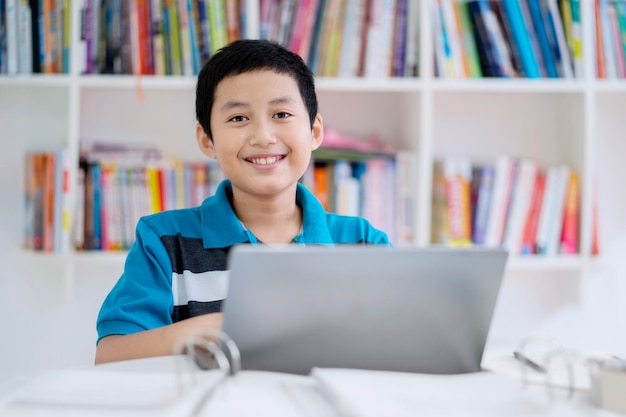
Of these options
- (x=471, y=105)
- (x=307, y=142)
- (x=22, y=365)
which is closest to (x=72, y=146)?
(x=22, y=365)

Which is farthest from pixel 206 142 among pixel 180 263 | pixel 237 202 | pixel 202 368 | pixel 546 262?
pixel 546 262

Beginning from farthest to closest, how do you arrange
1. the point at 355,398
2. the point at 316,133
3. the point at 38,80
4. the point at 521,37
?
the point at 521,37
the point at 38,80
the point at 316,133
the point at 355,398

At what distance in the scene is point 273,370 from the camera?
0.82 m

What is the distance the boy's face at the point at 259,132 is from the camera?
134 centimetres

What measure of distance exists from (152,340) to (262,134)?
1.58ft

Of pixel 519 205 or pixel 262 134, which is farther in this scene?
pixel 519 205

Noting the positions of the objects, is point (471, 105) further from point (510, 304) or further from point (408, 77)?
point (510, 304)

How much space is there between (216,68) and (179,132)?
2.91ft

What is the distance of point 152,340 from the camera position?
0.96m

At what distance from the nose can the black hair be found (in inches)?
3.9

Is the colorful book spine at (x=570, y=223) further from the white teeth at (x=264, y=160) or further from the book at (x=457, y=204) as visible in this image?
the white teeth at (x=264, y=160)

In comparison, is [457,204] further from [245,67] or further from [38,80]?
[38,80]

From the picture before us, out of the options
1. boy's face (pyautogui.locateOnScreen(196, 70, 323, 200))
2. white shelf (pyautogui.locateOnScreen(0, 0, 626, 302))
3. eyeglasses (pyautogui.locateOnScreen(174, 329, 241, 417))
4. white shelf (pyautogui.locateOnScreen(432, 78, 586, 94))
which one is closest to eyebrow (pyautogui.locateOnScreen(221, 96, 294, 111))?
boy's face (pyautogui.locateOnScreen(196, 70, 323, 200))

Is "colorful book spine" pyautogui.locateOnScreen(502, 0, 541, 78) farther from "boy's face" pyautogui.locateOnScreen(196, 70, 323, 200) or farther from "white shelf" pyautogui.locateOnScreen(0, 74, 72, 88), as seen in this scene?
"white shelf" pyautogui.locateOnScreen(0, 74, 72, 88)
